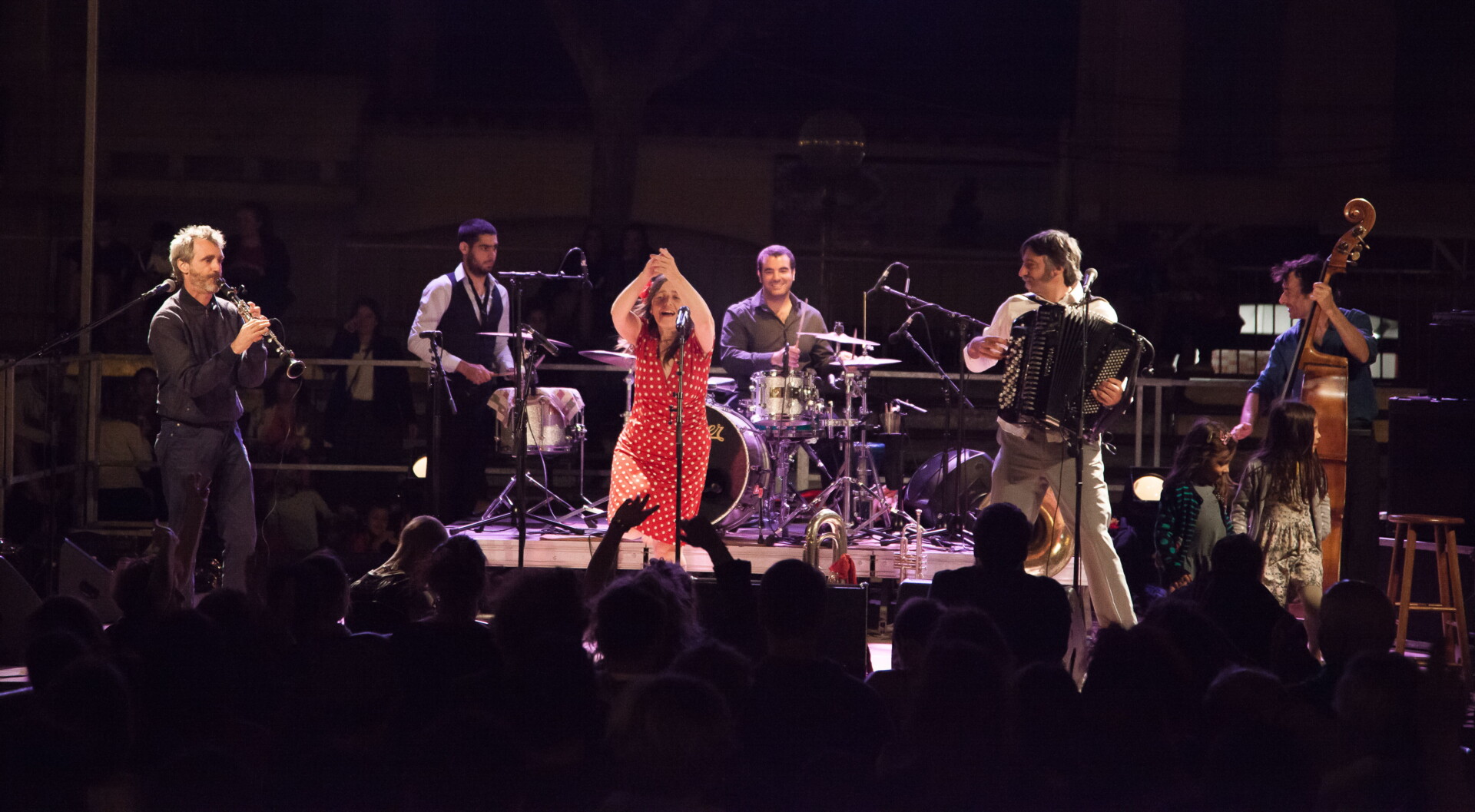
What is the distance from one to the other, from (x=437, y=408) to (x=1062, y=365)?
11.6 ft

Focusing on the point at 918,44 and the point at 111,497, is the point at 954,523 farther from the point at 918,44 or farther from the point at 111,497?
the point at 918,44

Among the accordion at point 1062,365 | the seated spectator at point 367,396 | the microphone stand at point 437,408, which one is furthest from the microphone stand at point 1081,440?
the seated spectator at point 367,396

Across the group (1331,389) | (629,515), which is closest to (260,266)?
(629,515)

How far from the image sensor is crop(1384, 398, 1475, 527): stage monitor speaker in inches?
269

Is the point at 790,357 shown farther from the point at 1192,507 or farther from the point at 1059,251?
the point at 1192,507

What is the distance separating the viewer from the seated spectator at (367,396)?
9.44 meters

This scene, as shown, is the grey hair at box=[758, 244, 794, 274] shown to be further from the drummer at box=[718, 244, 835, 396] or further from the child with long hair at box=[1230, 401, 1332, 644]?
the child with long hair at box=[1230, 401, 1332, 644]

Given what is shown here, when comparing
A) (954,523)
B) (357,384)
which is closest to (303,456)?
(357,384)

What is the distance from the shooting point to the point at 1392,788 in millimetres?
3008

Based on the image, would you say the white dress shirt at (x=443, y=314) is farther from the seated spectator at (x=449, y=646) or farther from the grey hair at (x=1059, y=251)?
the seated spectator at (x=449, y=646)

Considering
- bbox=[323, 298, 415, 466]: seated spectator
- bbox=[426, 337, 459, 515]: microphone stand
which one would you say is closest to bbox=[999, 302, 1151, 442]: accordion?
bbox=[426, 337, 459, 515]: microphone stand

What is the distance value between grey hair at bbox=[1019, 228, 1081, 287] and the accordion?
6.6 inches

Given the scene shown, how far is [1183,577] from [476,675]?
4235mm

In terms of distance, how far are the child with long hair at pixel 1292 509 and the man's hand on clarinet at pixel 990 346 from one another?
1.25 metres
